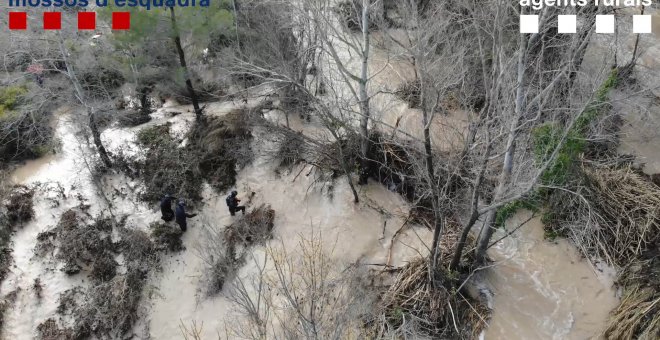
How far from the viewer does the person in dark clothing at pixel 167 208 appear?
13609mm

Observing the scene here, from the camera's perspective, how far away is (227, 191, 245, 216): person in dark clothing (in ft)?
44.3

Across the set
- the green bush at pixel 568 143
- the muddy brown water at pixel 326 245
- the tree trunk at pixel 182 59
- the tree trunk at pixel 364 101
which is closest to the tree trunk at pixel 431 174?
the muddy brown water at pixel 326 245

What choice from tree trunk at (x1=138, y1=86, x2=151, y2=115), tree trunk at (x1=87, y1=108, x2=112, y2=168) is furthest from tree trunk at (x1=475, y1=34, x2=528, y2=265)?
tree trunk at (x1=138, y1=86, x2=151, y2=115)

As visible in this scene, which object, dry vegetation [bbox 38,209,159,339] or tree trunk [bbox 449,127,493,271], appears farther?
dry vegetation [bbox 38,209,159,339]

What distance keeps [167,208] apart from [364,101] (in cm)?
617

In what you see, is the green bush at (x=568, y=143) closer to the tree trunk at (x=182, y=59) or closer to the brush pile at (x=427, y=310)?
the brush pile at (x=427, y=310)

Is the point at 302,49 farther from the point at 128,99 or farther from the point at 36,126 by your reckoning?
the point at 36,126

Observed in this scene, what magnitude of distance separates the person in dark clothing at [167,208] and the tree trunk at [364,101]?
17.8ft

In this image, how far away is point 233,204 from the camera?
44.7ft

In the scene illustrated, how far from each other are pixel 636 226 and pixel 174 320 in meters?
11.5

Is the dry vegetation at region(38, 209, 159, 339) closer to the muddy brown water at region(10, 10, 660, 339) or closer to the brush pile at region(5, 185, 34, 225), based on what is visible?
the muddy brown water at region(10, 10, 660, 339)

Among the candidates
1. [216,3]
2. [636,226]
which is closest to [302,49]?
[216,3]

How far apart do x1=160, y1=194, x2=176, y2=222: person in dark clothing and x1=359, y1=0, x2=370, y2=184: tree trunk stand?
17.8ft

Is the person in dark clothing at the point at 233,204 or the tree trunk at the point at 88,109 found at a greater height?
the tree trunk at the point at 88,109
